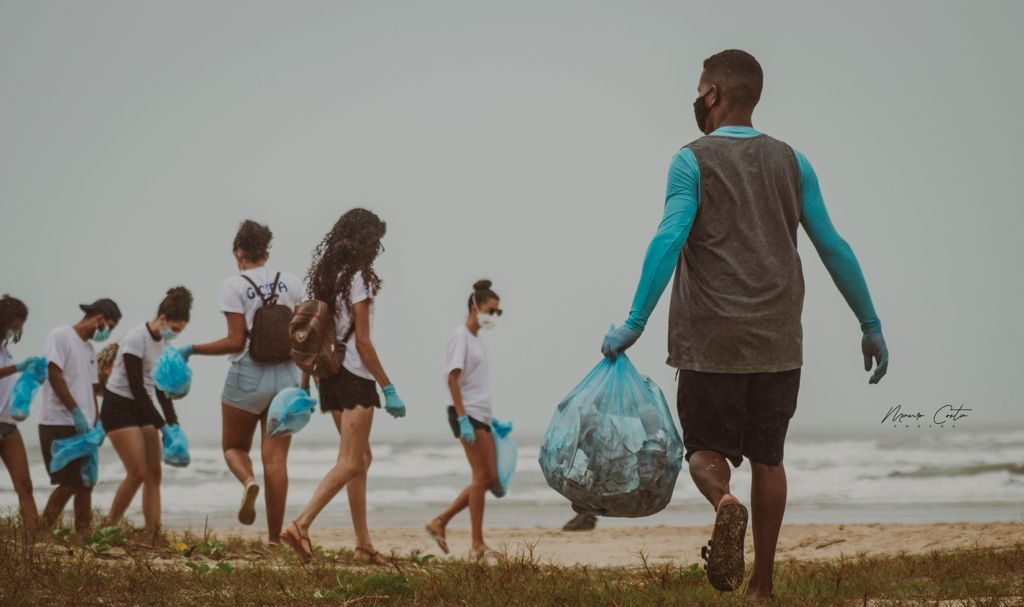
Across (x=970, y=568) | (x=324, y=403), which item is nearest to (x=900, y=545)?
(x=970, y=568)

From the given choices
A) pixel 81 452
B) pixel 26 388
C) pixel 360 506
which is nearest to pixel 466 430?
pixel 360 506

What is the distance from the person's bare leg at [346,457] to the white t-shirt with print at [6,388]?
292 centimetres

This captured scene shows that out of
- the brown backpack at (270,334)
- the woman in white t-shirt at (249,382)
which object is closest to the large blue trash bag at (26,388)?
the woman in white t-shirt at (249,382)

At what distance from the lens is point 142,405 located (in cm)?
823

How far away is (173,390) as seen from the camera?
290 inches

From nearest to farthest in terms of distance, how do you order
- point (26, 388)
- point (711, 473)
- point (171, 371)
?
point (711, 473) < point (171, 371) < point (26, 388)

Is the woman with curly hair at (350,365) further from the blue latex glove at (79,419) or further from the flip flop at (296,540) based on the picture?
the blue latex glove at (79,419)

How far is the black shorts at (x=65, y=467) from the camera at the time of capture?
829cm

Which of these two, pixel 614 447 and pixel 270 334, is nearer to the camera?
pixel 614 447

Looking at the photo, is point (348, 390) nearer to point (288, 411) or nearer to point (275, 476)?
point (288, 411)

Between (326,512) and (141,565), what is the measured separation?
10.7m

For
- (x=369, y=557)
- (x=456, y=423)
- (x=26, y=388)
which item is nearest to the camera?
(x=369, y=557)

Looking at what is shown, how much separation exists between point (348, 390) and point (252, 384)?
70cm

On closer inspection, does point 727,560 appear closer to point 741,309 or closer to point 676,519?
point 741,309
